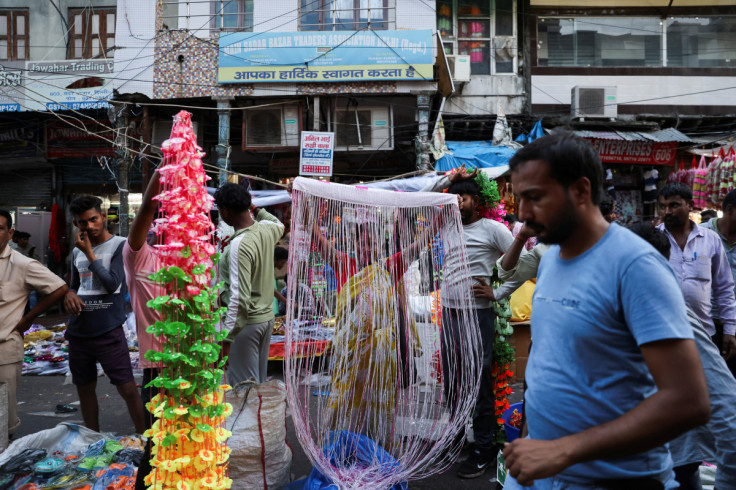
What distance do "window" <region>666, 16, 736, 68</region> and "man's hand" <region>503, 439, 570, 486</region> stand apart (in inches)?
541

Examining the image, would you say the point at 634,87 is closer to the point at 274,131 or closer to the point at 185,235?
the point at 274,131

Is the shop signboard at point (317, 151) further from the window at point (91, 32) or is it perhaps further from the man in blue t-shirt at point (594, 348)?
the man in blue t-shirt at point (594, 348)

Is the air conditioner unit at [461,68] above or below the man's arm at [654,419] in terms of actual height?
above

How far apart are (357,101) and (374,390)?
29.4 ft

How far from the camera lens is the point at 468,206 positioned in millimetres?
3395

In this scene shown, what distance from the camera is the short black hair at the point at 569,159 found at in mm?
1214

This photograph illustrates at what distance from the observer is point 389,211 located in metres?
2.69

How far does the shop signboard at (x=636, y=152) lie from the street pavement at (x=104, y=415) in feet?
25.9

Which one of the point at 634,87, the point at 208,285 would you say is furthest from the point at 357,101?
the point at 208,285

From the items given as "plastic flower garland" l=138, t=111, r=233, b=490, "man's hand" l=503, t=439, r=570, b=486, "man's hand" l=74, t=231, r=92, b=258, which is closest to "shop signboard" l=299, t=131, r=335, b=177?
"man's hand" l=74, t=231, r=92, b=258

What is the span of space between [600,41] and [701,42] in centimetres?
241

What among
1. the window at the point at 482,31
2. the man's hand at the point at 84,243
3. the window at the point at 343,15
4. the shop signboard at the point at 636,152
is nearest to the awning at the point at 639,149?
the shop signboard at the point at 636,152

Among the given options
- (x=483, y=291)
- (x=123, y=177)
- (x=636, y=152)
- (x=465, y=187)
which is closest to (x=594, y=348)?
(x=483, y=291)

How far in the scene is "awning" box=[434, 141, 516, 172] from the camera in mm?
10180
